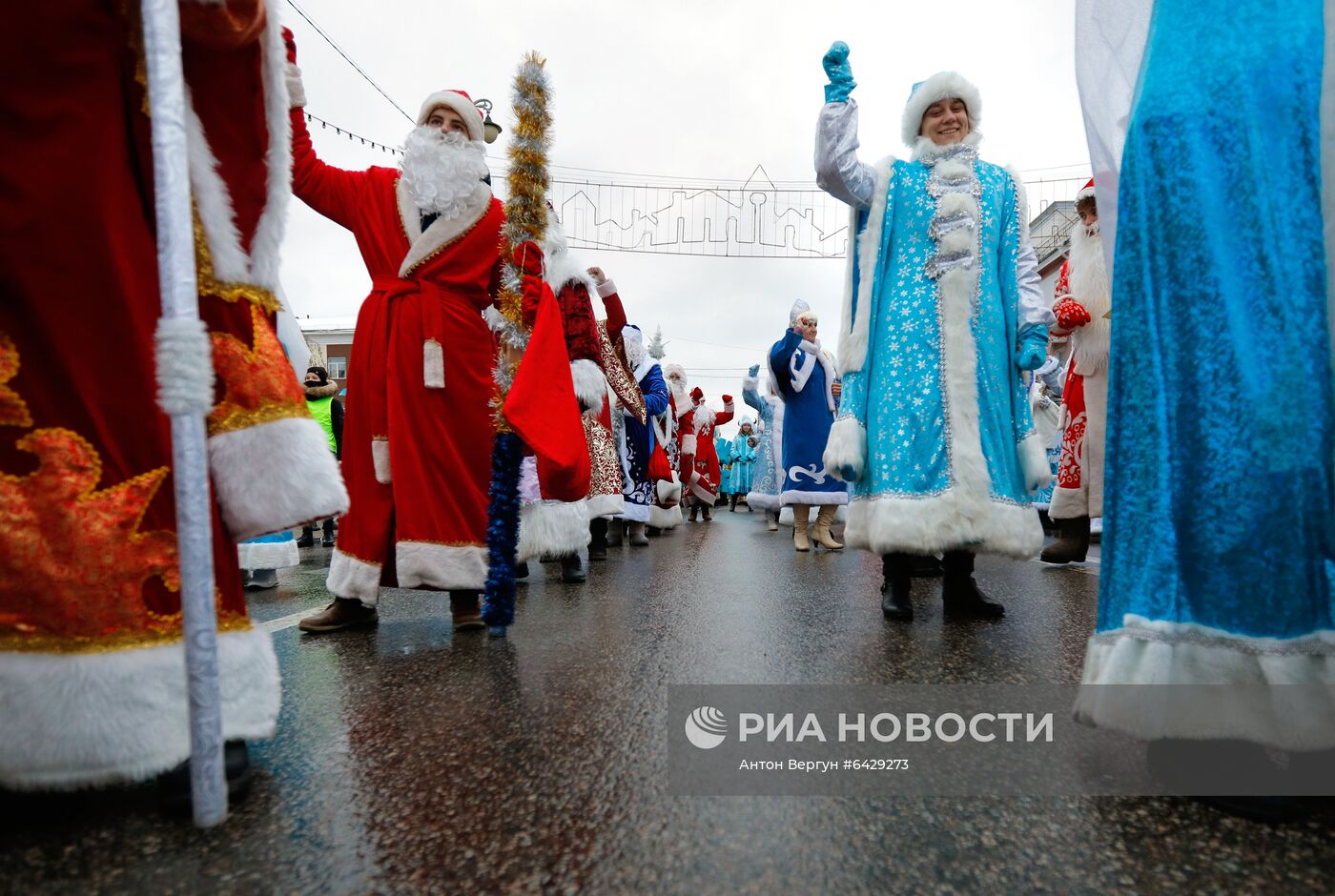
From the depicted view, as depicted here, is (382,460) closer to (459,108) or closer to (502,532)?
(502,532)

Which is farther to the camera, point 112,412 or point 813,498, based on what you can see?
point 813,498

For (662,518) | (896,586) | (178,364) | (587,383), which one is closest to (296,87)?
(178,364)

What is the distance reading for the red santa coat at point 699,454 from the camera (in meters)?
11.2

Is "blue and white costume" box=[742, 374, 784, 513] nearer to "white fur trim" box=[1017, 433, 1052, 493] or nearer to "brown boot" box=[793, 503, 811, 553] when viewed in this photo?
"brown boot" box=[793, 503, 811, 553]

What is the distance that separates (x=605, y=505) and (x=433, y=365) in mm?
2776

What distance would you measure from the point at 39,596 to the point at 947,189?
3.13 meters

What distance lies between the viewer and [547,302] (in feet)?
9.56

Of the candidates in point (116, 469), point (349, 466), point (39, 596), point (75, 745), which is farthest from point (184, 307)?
point (349, 466)

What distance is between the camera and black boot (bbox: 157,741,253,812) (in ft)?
4.22

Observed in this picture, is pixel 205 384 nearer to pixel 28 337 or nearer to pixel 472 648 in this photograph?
pixel 28 337

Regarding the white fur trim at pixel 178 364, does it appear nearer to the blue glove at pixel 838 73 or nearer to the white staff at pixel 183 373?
the white staff at pixel 183 373

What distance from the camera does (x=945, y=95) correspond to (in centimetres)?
333

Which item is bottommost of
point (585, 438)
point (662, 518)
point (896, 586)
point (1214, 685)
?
point (662, 518)

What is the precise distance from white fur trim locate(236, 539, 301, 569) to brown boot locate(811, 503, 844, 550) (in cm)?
387
